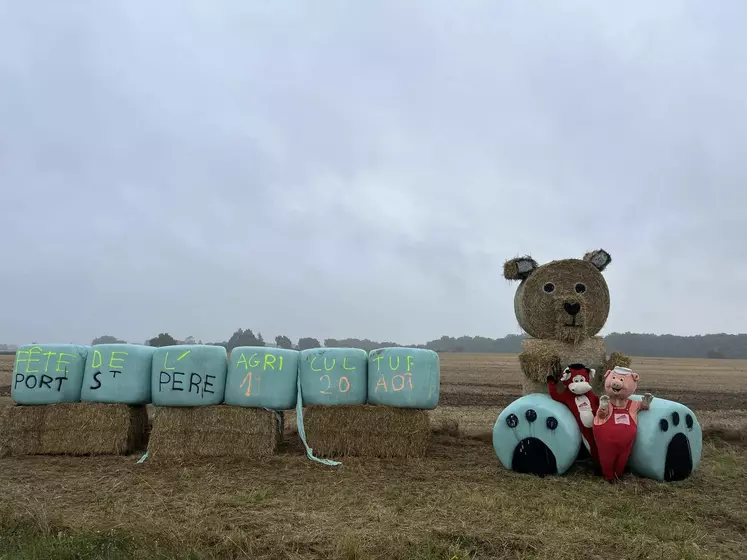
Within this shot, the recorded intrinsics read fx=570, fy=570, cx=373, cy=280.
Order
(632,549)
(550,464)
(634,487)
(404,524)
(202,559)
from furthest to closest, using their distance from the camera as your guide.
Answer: (550,464), (634,487), (404,524), (632,549), (202,559)

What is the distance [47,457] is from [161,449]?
140 cm

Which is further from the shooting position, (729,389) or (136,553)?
(729,389)

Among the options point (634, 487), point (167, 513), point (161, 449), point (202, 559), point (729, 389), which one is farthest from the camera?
point (729, 389)

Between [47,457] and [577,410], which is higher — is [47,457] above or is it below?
below

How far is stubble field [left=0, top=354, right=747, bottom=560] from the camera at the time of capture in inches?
150

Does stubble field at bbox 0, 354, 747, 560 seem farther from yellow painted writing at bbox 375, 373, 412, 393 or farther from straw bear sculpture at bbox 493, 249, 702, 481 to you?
yellow painted writing at bbox 375, 373, 412, 393

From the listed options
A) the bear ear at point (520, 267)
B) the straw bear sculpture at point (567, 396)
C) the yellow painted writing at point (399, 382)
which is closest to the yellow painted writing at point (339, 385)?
the yellow painted writing at point (399, 382)

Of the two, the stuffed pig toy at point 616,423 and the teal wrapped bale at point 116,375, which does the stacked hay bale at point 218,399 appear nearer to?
the teal wrapped bale at point 116,375

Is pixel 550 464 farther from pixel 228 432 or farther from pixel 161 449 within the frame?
pixel 161 449

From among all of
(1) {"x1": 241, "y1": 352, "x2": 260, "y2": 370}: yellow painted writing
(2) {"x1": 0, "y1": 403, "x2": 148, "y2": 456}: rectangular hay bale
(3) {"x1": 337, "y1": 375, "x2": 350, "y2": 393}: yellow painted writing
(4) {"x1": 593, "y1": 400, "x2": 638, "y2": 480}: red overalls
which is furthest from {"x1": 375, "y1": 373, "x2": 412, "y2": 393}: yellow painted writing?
(2) {"x1": 0, "y1": 403, "x2": 148, "y2": 456}: rectangular hay bale

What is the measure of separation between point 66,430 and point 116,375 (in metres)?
0.89

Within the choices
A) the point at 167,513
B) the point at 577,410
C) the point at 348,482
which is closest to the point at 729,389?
the point at 577,410

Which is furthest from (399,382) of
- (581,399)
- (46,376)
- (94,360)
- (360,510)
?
(46,376)

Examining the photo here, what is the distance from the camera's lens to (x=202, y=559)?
11.8 ft
